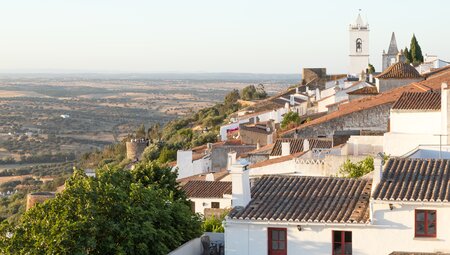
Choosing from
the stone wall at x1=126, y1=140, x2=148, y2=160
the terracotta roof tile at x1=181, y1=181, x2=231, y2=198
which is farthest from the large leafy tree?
the stone wall at x1=126, y1=140, x2=148, y2=160

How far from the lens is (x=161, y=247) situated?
2183 cm

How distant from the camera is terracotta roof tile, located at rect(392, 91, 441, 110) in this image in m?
Result: 31.7

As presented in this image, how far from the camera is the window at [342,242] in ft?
67.4

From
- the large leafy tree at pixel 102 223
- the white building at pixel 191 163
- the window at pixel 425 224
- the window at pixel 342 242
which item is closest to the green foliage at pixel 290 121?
the white building at pixel 191 163

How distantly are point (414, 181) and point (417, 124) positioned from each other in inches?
438

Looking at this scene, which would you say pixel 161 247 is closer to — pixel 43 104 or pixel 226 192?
pixel 226 192

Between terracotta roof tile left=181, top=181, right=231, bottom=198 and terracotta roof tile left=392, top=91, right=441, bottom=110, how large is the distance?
6.61 m

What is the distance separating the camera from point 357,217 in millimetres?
20484

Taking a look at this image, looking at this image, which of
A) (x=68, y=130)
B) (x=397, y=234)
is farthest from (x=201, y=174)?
(x=68, y=130)

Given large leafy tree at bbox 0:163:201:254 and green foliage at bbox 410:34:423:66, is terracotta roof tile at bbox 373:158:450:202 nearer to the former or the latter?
large leafy tree at bbox 0:163:201:254

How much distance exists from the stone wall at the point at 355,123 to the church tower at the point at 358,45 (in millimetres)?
51905

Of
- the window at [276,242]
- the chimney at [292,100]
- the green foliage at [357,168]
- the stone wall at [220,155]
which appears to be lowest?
the stone wall at [220,155]

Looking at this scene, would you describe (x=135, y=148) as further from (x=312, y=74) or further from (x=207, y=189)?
(x=207, y=189)

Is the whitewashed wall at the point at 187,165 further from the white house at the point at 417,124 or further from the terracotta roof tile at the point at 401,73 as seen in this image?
the white house at the point at 417,124
